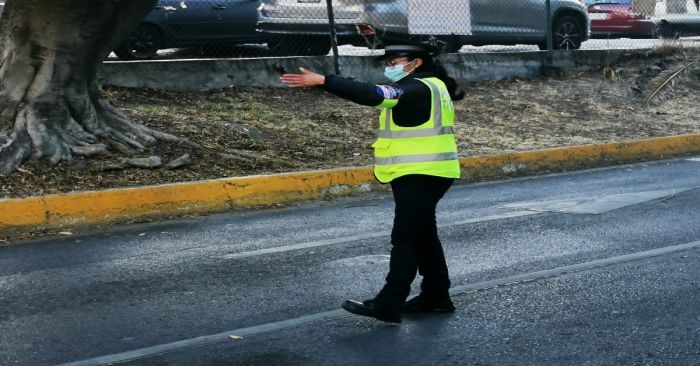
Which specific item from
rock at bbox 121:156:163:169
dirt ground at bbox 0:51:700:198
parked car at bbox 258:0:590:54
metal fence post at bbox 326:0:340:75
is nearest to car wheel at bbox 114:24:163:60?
parked car at bbox 258:0:590:54

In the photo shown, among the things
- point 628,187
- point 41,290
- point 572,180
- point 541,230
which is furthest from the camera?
point 572,180

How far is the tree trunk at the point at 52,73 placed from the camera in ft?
30.5

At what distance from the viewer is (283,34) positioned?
15078 millimetres

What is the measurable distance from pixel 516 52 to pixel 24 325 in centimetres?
1162

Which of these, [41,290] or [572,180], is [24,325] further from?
[572,180]

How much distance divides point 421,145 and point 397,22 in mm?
9023

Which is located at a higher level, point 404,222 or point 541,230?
point 404,222

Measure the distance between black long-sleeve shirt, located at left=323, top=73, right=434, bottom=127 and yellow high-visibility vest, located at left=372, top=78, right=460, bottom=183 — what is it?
0.10 feet

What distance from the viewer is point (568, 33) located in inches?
687

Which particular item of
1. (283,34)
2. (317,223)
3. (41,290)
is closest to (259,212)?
(317,223)

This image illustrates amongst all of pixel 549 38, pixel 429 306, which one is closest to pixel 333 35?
pixel 549 38

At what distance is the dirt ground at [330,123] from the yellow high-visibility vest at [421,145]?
420cm

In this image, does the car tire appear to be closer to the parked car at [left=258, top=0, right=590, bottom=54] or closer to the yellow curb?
the parked car at [left=258, top=0, right=590, bottom=54]

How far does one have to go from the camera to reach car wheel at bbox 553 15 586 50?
17.2 metres
